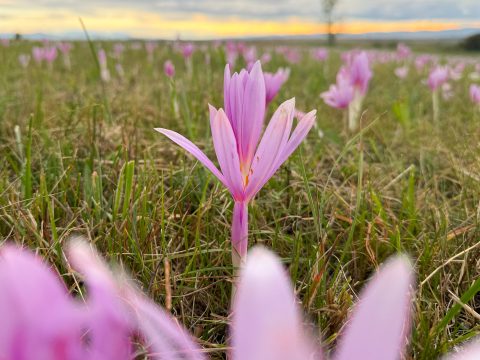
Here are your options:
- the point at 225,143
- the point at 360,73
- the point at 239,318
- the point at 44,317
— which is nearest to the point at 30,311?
the point at 44,317

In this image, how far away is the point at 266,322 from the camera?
30 cm

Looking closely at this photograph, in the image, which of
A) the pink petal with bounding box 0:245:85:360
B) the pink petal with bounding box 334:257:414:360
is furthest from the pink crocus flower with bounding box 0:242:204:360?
the pink petal with bounding box 334:257:414:360

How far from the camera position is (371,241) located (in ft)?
4.65

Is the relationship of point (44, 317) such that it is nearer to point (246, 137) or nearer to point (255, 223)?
point (246, 137)

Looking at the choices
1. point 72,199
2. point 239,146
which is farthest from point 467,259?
point 72,199

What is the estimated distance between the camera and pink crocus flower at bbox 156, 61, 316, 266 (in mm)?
835

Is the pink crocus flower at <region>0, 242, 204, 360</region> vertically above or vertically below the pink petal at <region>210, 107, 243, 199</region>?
above

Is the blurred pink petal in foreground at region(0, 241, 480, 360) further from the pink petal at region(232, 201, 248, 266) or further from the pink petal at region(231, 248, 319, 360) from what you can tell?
the pink petal at region(232, 201, 248, 266)

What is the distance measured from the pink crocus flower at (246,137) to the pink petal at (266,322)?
527 mm

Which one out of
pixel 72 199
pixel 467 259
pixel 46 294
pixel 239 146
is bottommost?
pixel 467 259

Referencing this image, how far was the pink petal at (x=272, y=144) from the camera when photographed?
2.74 feet

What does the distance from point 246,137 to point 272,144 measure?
0.06m

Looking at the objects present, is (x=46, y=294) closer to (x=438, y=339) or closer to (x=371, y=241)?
(x=438, y=339)

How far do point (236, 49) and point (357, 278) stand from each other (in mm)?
6199
